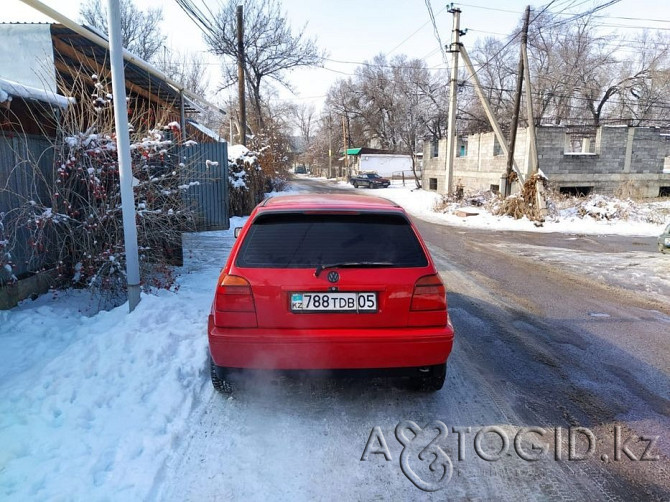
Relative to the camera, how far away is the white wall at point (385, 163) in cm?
5306

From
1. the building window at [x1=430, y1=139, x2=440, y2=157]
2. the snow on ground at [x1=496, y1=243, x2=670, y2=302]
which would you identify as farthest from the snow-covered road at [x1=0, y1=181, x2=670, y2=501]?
the building window at [x1=430, y1=139, x2=440, y2=157]

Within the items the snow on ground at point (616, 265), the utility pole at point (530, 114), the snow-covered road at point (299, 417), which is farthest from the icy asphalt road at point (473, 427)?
the utility pole at point (530, 114)

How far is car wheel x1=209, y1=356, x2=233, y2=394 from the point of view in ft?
10.9

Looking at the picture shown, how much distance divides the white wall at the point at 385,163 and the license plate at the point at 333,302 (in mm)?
50434

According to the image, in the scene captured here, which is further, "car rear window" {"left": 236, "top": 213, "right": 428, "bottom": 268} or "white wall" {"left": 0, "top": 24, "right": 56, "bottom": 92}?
"white wall" {"left": 0, "top": 24, "right": 56, "bottom": 92}

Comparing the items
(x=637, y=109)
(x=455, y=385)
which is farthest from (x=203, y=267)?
(x=637, y=109)

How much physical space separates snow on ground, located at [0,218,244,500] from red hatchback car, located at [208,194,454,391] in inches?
23.4

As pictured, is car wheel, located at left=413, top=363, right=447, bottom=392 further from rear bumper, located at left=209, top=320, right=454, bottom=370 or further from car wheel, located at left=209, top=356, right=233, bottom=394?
car wheel, located at left=209, top=356, right=233, bottom=394

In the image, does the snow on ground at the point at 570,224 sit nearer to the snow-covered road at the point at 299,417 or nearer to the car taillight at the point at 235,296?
the snow-covered road at the point at 299,417

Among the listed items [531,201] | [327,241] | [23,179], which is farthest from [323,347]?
[531,201]

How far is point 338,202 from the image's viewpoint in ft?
11.8

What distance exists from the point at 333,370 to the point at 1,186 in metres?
4.13

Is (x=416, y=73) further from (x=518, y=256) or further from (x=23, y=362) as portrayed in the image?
(x=23, y=362)

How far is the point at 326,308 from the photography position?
3020mm
